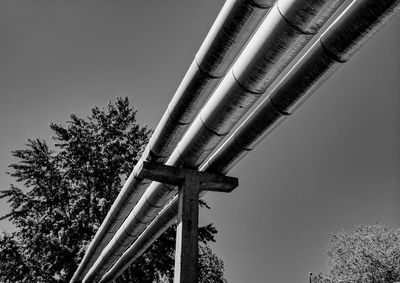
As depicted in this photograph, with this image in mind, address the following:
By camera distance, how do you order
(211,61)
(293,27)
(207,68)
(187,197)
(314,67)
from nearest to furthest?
(293,27)
(314,67)
(211,61)
(207,68)
(187,197)

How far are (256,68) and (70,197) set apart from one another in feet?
61.1

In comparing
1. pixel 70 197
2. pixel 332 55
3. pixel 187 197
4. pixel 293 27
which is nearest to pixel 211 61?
pixel 293 27

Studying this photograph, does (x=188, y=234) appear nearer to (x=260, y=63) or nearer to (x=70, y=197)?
(x=260, y=63)

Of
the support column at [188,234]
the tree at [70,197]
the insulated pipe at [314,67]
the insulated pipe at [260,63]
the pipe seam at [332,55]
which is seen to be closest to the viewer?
the insulated pipe at [314,67]

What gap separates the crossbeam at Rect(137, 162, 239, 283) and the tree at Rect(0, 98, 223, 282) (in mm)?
12577

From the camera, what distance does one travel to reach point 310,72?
407 centimetres

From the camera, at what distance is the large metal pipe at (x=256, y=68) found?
11.4ft

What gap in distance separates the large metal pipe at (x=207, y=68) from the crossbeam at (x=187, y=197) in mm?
271

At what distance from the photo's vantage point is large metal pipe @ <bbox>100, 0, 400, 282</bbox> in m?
3.29

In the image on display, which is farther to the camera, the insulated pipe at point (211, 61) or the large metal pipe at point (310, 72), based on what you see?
the insulated pipe at point (211, 61)

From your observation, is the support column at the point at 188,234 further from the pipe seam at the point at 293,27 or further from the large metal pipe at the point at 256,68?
the pipe seam at the point at 293,27

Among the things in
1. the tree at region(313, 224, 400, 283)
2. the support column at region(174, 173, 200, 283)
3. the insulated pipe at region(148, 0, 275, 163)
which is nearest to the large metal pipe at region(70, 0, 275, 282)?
the insulated pipe at region(148, 0, 275, 163)

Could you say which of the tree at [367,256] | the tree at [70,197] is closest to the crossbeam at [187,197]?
the tree at [70,197]

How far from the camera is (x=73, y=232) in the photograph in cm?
1864
